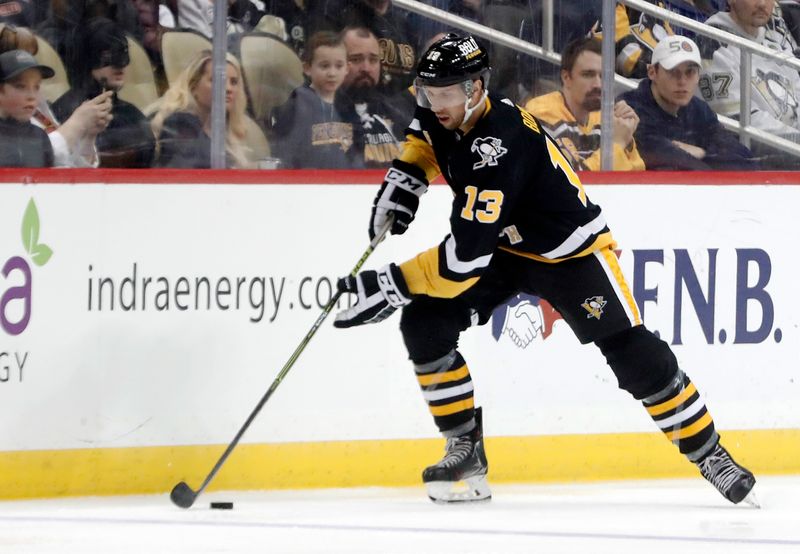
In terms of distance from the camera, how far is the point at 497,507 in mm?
3914

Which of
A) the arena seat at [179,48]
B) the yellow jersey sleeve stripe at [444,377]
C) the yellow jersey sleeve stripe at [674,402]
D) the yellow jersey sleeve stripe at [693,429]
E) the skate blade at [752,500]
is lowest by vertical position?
the skate blade at [752,500]

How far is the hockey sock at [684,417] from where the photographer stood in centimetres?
383

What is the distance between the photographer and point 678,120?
459 centimetres

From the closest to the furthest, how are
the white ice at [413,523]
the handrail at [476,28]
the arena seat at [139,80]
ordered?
the white ice at [413,523] → the arena seat at [139,80] → the handrail at [476,28]

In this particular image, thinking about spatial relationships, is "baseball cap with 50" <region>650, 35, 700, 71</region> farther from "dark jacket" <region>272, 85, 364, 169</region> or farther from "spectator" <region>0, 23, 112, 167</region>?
"spectator" <region>0, 23, 112, 167</region>

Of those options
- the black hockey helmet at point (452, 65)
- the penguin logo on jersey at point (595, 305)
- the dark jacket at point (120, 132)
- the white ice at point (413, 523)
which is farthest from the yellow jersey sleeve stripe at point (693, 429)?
the dark jacket at point (120, 132)

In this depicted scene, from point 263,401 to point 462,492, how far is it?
0.65 meters

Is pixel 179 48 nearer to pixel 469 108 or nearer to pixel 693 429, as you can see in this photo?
pixel 469 108

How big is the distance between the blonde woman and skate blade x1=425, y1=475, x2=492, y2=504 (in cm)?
112

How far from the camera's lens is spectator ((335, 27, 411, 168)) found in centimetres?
430

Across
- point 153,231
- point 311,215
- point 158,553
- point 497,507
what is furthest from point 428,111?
point 158,553

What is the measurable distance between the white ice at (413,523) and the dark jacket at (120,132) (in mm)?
979

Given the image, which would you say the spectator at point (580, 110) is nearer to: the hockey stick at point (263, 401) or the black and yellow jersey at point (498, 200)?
the black and yellow jersey at point (498, 200)

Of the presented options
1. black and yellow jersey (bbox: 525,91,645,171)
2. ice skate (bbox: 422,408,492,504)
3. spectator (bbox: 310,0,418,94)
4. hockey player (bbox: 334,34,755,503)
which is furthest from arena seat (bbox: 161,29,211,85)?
ice skate (bbox: 422,408,492,504)
